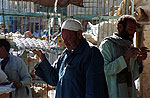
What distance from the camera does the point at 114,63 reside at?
9.92 feet

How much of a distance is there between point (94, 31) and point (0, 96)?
3682mm

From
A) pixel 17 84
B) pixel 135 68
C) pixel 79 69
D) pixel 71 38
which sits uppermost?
pixel 71 38

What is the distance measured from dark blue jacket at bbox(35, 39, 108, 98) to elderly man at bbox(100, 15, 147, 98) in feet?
2.21

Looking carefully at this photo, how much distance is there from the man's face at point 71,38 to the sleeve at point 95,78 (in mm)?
182

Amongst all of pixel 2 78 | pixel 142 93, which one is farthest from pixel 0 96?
pixel 142 93

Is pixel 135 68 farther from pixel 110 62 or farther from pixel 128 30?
pixel 128 30

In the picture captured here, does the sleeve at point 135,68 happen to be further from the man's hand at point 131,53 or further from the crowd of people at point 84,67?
the man's hand at point 131,53

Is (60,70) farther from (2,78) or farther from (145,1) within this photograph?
(145,1)

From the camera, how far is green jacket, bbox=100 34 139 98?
10.0 feet

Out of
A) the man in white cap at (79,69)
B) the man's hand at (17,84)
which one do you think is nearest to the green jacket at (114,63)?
the man in white cap at (79,69)

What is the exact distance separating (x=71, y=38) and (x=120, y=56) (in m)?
0.83

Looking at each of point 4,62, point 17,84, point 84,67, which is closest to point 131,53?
point 84,67

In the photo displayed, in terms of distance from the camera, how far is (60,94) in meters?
2.53

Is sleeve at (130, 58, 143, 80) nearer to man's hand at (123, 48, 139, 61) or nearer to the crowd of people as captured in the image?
the crowd of people
